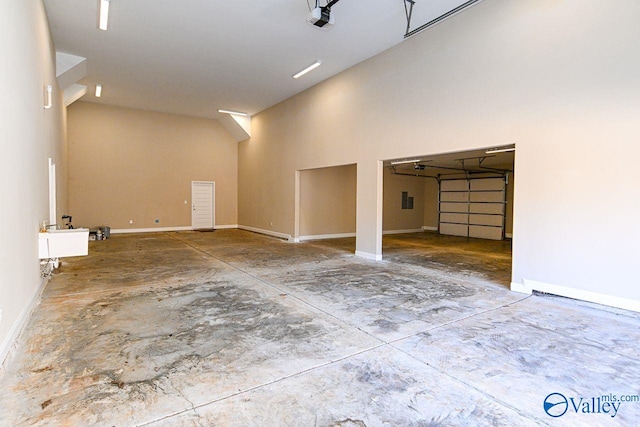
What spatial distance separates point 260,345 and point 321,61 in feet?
20.5

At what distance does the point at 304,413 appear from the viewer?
2.05m

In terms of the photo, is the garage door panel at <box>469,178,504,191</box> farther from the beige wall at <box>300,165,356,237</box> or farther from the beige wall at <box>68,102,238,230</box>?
the beige wall at <box>68,102,238,230</box>

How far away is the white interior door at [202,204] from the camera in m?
12.7

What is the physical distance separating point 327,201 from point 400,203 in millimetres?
3602

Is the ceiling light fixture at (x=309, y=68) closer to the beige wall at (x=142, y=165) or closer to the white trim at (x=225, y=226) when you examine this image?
the beige wall at (x=142, y=165)

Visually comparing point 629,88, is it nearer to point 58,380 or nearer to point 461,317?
point 461,317

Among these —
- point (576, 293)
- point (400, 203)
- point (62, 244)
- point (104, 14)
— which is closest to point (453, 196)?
point (400, 203)

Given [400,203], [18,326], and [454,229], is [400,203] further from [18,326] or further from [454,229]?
[18,326]

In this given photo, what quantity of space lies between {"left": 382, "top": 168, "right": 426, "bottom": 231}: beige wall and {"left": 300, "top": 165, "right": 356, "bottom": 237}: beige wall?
175 cm

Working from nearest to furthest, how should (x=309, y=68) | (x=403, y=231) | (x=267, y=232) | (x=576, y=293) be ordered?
(x=576, y=293) → (x=309, y=68) → (x=267, y=232) → (x=403, y=231)

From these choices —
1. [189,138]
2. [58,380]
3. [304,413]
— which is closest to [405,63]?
[304,413]

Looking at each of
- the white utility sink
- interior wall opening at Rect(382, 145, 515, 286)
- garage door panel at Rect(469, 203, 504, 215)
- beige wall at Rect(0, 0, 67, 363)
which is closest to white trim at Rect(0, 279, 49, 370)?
beige wall at Rect(0, 0, 67, 363)

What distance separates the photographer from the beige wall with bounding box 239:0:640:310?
3844 millimetres

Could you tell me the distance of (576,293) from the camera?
4191 mm
